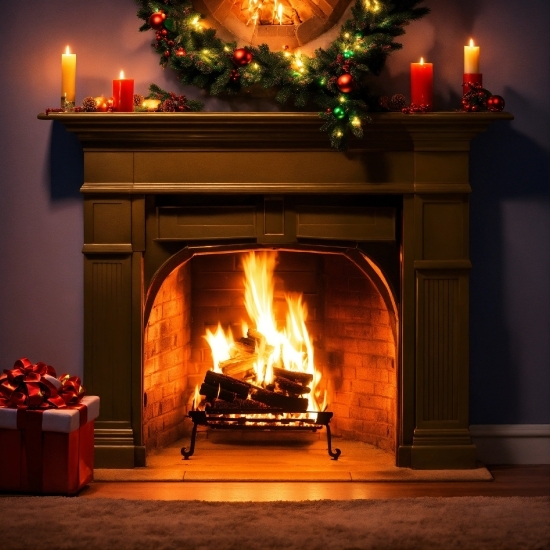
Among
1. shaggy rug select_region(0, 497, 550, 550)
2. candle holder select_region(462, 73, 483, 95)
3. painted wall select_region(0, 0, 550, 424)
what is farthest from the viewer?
painted wall select_region(0, 0, 550, 424)

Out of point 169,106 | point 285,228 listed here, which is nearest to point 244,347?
point 285,228

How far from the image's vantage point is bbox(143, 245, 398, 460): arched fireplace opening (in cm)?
470

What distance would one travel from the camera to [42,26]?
14.4ft

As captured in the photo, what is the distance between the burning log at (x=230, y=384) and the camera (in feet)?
15.2

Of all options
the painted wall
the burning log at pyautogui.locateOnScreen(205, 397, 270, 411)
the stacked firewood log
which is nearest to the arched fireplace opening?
the stacked firewood log

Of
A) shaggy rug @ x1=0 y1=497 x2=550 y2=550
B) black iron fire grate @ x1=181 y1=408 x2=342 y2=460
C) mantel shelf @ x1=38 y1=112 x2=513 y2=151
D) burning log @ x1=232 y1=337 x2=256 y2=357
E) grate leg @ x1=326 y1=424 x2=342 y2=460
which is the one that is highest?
mantel shelf @ x1=38 y1=112 x2=513 y2=151

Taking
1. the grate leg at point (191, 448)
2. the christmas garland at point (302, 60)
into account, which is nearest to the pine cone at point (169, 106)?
the christmas garland at point (302, 60)

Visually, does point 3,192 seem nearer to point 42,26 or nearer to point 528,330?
point 42,26

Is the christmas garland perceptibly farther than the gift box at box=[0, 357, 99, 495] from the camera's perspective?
Yes

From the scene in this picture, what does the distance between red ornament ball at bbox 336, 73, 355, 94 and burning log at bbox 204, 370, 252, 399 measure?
4.29ft

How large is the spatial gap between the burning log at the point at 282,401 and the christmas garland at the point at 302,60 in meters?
1.10

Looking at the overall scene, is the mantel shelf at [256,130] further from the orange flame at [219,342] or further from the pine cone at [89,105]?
the orange flame at [219,342]

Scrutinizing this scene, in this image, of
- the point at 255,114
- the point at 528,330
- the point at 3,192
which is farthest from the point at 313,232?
the point at 3,192

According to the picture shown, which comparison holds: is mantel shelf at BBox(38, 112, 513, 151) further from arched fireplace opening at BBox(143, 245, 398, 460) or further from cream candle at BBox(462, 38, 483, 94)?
arched fireplace opening at BBox(143, 245, 398, 460)
